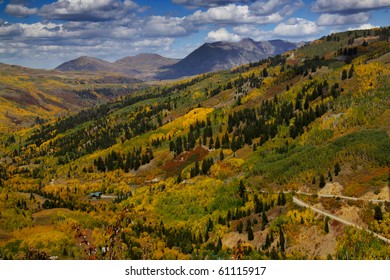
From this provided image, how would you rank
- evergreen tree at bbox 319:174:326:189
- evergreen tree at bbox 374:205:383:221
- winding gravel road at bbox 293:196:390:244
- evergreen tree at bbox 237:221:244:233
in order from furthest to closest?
evergreen tree at bbox 319:174:326:189
evergreen tree at bbox 237:221:244:233
evergreen tree at bbox 374:205:383:221
winding gravel road at bbox 293:196:390:244

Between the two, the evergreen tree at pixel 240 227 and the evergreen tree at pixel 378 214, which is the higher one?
the evergreen tree at pixel 378 214

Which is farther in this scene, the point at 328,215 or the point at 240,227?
the point at 240,227

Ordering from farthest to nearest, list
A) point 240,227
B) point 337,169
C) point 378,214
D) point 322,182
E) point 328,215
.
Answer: point 337,169 < point 322,182 < point 240,227 < point 328,215 < point 378,214

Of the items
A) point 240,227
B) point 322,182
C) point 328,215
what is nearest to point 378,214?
point 328,215

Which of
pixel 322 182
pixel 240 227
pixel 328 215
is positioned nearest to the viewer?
pixel 328 215

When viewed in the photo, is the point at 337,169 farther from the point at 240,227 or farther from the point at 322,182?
the point at 240,227

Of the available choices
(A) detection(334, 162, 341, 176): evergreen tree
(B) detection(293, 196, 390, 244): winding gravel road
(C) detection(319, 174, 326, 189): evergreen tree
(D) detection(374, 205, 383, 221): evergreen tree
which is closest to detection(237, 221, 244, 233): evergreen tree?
(B) detection(293, 196, 390, 244): winding gravel road

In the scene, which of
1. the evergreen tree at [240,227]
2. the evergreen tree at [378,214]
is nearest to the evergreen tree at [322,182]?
the evergreen tree at [378,214]

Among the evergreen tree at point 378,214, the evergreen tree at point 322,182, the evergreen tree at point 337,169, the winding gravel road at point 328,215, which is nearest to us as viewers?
the winding gravel road at point 328,215

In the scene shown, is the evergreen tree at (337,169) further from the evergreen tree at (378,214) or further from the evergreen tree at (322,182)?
the evergreen tree at (378,214)

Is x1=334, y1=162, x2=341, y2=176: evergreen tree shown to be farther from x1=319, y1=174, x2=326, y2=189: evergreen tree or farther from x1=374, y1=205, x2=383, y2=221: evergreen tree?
x1=374, y1=205, x2=383, y2=221: evergreen tree

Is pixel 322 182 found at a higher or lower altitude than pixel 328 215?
higher

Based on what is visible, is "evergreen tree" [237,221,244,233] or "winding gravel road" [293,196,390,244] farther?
"evergreen tree" [237,221,244,233]
